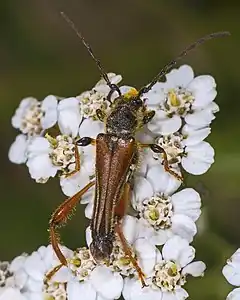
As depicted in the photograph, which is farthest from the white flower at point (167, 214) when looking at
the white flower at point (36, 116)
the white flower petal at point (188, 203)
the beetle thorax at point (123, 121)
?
the white flower at point (36, 116)

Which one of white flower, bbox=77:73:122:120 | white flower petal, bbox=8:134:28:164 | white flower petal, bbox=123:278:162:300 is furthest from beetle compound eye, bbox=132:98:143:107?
white flower petal, bbox=123:278:162:300

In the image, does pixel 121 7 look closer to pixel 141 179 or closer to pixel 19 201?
pixel 19 201

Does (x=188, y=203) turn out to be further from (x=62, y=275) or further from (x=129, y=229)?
(x=62, y=275)

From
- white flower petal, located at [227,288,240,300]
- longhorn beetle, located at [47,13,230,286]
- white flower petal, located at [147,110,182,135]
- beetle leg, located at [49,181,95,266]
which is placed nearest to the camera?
white flower petal, located at [227,288,240,300]

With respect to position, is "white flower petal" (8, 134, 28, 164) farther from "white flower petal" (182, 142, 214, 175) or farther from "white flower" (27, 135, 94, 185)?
"white flower petal" (182, 142, 214, 175)

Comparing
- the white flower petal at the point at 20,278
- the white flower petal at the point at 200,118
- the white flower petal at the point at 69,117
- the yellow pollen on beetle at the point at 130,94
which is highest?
the white flower petal at the point at 69,117

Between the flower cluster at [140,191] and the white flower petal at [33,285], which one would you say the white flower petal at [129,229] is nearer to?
the flower cluster at [140,191]
